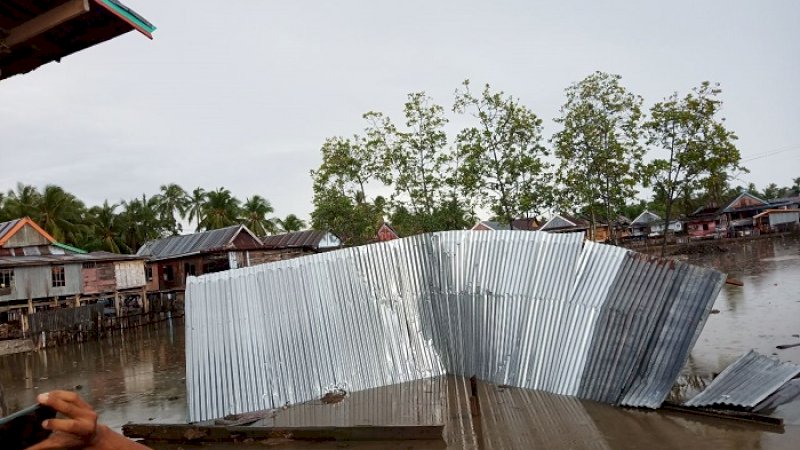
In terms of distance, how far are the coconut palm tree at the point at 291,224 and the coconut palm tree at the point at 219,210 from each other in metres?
13.8

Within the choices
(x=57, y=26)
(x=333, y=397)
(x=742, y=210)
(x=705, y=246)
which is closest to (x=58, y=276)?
(x=333, y=397)

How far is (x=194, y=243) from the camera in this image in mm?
36594

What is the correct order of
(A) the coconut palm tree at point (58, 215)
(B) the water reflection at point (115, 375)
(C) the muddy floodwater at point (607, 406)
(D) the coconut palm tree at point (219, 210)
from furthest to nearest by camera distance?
(D) the coconut palm tree at point (219, 210), (A) the coconut palm tree at point (58, 215), (B) the water reflection at point (115, 375), (C) the muddy floodwater at point (607, 406)

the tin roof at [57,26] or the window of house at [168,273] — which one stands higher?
the tin roof at [57,26]

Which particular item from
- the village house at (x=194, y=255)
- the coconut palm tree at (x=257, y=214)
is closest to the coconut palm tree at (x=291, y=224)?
the coconut palm tree at (x=257, y=214)

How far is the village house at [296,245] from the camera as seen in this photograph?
111 feet

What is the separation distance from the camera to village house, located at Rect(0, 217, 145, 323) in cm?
2459

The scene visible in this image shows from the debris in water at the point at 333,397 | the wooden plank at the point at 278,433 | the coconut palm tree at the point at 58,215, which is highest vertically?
the coconut palm tree at the point at 58,215

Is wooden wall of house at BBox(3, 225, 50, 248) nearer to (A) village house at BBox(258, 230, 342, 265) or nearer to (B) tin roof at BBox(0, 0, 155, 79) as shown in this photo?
(A) village house at BBox(258, 230, 342, 265)

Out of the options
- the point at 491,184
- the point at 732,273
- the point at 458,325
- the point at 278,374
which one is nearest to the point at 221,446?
the point at 278,374

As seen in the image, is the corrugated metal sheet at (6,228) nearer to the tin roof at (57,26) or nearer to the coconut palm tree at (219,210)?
the coconut palm tree at (219,210)

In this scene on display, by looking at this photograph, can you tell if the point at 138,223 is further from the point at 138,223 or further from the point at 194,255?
the point at 194,255

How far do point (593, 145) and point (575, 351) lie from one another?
453 inches

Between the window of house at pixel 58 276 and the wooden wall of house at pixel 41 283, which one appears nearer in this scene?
the wooden wall of house at pixel 41 283
